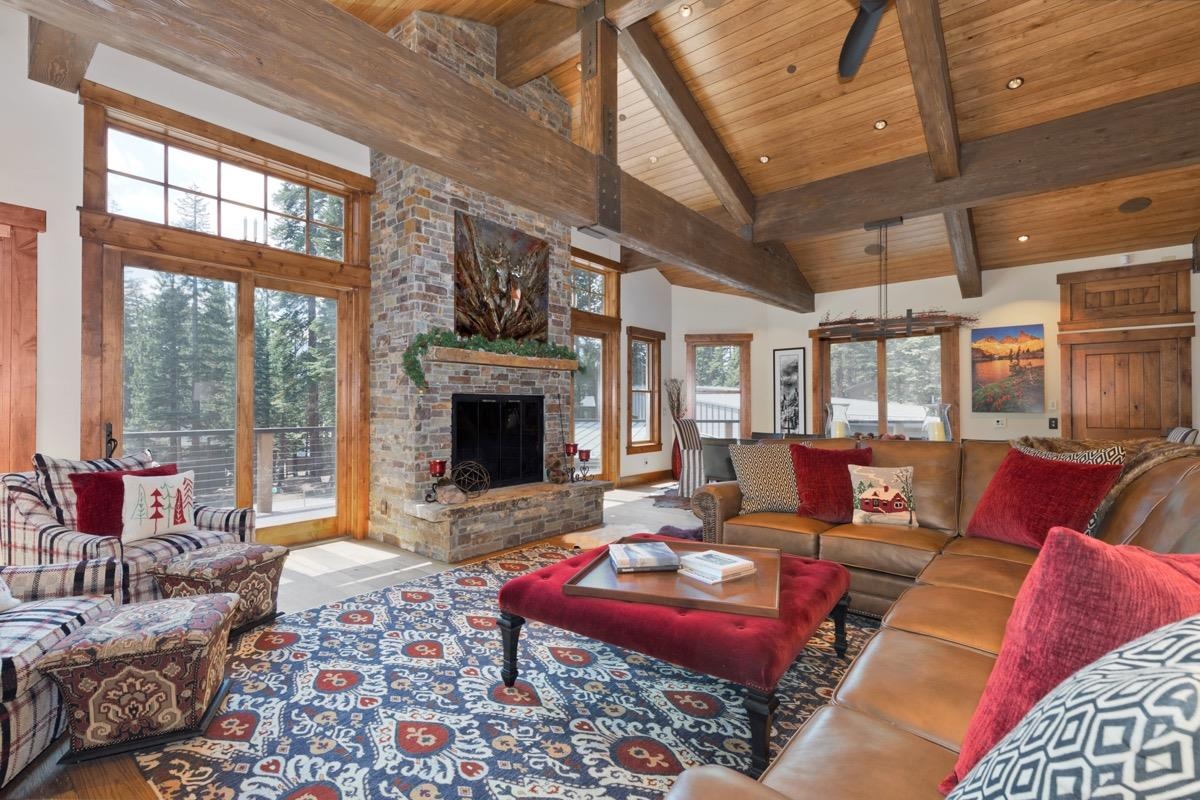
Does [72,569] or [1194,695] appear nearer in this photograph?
[1194,695]

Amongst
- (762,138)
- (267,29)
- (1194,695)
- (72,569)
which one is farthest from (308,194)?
(1194,695)

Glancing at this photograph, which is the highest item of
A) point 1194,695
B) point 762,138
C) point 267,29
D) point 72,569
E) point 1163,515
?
point 762,138

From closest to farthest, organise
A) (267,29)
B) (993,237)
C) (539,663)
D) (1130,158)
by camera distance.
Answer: (267,29) < (539,663) < (1130,158) < (993,237)

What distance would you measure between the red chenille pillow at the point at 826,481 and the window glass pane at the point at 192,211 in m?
4.48

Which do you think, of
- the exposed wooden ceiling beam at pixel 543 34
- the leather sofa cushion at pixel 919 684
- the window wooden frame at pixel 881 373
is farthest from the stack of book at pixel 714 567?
the window wooden frame at pixel 881 373

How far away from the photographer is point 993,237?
6.47 meters

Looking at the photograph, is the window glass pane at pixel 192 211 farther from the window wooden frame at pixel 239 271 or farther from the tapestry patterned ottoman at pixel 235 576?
the tapestry patterned ottoman at pixel 235 576

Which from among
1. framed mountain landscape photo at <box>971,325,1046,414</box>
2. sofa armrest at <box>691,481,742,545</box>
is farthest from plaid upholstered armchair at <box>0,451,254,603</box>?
framed mountain landscape photo at <box>971,325,1046,414</box>

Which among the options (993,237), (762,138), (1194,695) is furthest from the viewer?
(993,237)

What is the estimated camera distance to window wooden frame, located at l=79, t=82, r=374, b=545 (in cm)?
345

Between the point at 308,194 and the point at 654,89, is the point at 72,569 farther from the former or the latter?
the point at 654,89

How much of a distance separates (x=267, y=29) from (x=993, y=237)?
24.2ft

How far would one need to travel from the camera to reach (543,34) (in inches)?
167

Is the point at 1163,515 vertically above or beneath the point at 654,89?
beneath
